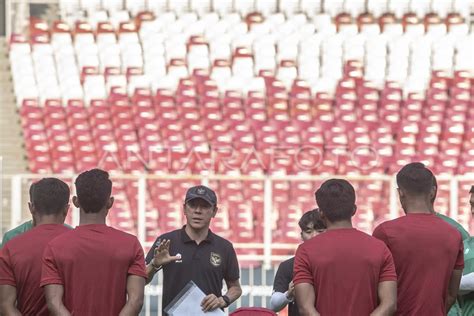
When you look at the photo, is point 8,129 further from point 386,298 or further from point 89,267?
point 386,298

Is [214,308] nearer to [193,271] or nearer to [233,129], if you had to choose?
[193,271]

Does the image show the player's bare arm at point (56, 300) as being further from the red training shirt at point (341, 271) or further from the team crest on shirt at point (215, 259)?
the team crest on shirt at point (215, 259)

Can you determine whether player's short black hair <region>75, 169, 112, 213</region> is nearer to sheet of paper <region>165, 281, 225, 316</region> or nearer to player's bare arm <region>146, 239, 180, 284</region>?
player's bare arm <region>146, 239, 180, 284</region>

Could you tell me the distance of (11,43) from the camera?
75.6ft

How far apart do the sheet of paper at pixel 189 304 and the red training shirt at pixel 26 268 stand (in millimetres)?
1026

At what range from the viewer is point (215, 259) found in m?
7.41

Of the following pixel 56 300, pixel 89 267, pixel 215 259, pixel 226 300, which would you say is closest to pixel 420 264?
pixel 226 300

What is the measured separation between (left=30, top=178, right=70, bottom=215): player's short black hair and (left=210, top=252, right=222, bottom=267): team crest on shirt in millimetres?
1261

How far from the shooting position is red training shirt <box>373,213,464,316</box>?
20.7ft

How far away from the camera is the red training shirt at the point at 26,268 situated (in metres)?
6.27

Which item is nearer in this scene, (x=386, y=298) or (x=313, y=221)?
(x=386, y=298)

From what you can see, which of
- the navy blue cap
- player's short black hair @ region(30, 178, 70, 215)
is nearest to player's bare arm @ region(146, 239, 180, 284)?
the navy blue cap

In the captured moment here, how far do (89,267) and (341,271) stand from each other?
46.7 inches

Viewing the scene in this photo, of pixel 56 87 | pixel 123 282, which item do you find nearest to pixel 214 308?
pixel 123 282
